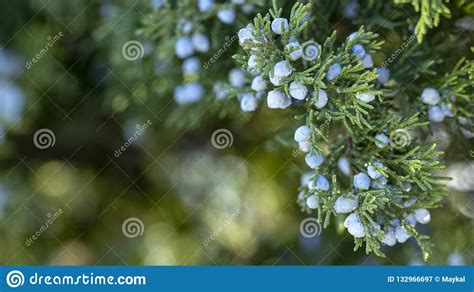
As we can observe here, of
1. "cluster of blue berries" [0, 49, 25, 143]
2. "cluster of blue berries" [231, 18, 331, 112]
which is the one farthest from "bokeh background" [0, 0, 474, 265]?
"cluster of blue berries" [231, 18, 331, 112]

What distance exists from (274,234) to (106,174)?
0.50m

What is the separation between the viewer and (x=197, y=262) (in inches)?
64.1

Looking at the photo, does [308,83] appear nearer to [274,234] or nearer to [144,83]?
[144,83]

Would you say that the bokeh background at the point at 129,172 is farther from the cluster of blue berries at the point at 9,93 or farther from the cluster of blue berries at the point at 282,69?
the cluster of blue berries at the point at 282,69

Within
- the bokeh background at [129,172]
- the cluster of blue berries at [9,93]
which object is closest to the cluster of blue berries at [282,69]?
the bokeh background at [129,172]

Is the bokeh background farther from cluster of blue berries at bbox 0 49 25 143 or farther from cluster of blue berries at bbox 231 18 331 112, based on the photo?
cluster of blue berries at bbox 231 18 331 112

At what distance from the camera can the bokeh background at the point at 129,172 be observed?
1432 mm

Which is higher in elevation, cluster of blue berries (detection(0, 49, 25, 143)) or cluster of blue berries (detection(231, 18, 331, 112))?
cluster of blue berries (detection(0, 49, 25, 143))

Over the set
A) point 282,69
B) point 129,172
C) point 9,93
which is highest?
point 9,93

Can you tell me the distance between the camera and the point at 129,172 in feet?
5.41

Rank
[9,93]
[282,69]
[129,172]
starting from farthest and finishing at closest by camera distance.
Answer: [129,172]
[9,93]
[282,69]

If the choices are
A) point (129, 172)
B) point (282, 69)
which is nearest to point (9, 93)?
point (129, 172)

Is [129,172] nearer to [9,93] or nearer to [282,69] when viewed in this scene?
[9,93]

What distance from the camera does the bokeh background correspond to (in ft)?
4.70
